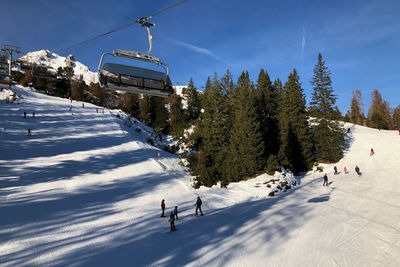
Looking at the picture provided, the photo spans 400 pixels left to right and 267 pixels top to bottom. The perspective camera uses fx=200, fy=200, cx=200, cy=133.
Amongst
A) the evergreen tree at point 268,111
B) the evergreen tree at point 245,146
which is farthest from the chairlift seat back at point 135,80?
the evergreen tree at point 268,111

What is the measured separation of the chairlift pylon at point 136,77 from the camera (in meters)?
9.02

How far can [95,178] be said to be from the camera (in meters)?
21.3

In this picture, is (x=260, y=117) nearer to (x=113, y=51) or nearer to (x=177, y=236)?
(x=177, y=236)

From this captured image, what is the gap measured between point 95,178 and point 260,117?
25716mm

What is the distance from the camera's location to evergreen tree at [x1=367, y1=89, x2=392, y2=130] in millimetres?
64688

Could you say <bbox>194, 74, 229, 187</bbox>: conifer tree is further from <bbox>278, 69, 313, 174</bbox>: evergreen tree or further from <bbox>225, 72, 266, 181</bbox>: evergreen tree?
<bbox>278, 69, 313, 174</bbox>: evergreen tree

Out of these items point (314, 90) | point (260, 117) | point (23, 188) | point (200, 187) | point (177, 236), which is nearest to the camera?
point (177, 236)

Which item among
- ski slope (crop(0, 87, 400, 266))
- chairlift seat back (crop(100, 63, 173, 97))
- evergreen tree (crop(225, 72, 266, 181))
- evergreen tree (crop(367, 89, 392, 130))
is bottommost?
ski slope (crop(0, 87, 400, 266))

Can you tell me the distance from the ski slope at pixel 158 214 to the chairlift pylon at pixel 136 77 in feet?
26.1

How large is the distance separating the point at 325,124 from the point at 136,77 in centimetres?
3668

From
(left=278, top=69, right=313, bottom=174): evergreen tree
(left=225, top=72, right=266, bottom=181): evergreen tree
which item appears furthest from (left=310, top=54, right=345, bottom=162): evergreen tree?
(left=225, top=72, right=266, bottom=181): evergreen tree

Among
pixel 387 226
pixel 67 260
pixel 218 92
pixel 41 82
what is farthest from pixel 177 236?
pixel 41 82

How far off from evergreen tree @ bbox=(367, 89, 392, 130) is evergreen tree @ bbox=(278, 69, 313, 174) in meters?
44.9

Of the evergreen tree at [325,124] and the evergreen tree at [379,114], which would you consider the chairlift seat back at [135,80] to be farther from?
the evergreen tree at [379,114]
